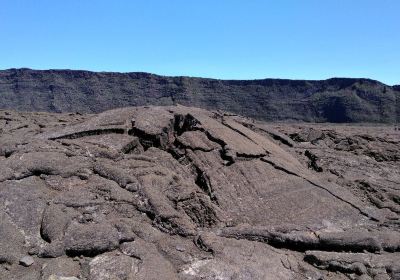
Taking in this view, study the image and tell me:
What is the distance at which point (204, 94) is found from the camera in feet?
144

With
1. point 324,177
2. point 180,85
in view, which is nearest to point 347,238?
point 324,177

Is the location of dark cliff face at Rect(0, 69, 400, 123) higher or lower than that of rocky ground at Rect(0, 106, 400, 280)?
higher

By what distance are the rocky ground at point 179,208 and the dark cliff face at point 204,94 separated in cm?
3577

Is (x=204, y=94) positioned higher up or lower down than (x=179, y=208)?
higher up

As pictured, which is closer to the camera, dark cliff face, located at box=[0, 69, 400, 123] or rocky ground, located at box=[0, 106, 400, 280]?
rocky ground, located at box=[0, 106, 400, 280]

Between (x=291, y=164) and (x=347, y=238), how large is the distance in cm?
211

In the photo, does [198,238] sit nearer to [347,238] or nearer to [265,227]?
[265,227]

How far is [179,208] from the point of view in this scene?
15.6 ft

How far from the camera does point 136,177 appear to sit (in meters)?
5.09

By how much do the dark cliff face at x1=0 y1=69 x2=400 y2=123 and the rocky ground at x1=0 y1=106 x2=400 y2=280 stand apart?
3577cm

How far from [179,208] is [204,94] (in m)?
39.4

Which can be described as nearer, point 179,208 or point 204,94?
point 179,208

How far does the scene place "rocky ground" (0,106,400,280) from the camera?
385 centimetres

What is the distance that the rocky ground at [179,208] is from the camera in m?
3.85
